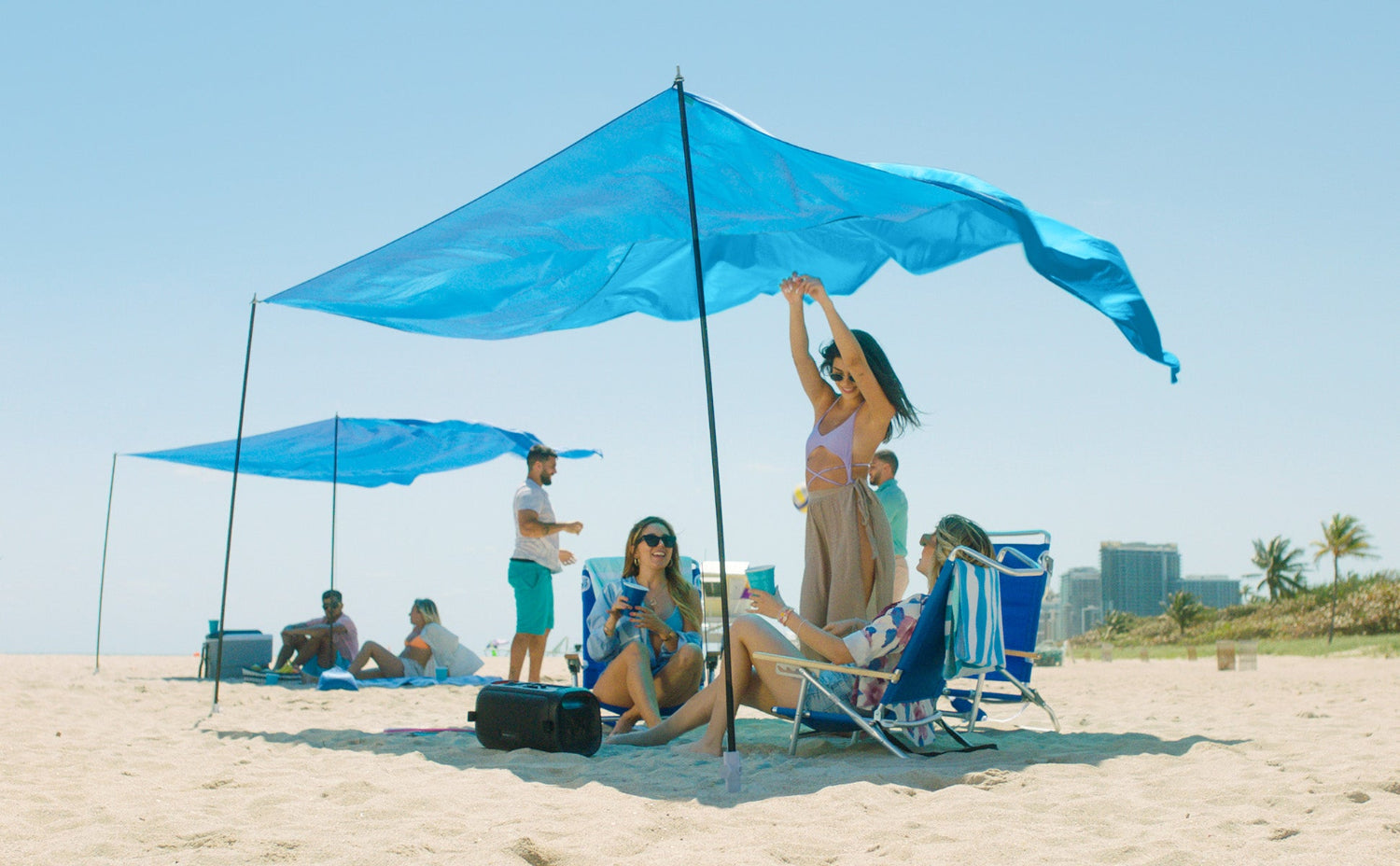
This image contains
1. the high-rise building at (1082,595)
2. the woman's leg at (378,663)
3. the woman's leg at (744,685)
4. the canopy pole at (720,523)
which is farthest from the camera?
the high-rise building at (1082,595)

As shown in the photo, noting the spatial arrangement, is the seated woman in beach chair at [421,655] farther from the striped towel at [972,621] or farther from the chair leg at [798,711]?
the striped towel at [972,621]

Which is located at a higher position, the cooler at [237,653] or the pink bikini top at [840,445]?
the pink bikini top at [840,445]

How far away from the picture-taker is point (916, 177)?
12.8 ft

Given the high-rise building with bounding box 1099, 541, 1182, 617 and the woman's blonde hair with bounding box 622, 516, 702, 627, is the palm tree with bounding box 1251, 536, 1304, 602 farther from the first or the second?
the woman's blonde hair with bounding box 622, 516, 702, 627

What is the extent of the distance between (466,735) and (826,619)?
5.11 ft

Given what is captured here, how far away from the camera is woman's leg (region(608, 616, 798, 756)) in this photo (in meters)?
3.61

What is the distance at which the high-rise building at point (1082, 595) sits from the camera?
8031 centimetres

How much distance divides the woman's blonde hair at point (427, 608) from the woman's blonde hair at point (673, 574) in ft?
12.4

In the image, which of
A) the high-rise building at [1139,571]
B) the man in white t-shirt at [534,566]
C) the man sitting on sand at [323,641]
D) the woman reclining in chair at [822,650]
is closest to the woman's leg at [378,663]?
the man sitting on sand at [323,641]

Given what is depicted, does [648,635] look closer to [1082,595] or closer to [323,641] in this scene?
[323,641]

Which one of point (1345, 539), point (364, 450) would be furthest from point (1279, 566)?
point (364, 450)

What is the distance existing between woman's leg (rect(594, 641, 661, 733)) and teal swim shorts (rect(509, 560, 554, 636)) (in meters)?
1.82

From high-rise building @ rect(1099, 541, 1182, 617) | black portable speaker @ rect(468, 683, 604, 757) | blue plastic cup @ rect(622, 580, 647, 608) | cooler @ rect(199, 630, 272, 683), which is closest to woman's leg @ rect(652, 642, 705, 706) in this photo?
blue plastic cup @ rect(622, 580, 647, 608)

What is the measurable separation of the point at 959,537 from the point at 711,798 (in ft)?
3.91
